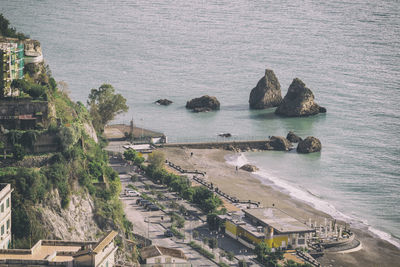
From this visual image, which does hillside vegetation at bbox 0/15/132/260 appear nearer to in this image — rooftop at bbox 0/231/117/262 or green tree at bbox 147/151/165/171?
rooftop at bbox 0/231/117/262

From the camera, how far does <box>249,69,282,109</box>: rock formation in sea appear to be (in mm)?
161500

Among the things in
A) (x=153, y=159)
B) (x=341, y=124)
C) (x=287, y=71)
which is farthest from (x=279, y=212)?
(x=287, y=71)

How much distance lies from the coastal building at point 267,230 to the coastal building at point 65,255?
34.7 meters

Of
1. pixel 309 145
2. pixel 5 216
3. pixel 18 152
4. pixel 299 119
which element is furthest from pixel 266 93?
pixel 5 216

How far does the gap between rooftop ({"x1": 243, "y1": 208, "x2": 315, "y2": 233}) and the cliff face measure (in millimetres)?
22634

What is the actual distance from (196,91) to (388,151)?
50280mm

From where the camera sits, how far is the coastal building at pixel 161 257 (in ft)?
247

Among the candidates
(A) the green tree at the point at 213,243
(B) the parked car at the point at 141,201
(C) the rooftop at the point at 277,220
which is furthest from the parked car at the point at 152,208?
(A) the green tree at the point at 213,243

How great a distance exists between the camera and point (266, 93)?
162 m

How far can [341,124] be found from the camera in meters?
151

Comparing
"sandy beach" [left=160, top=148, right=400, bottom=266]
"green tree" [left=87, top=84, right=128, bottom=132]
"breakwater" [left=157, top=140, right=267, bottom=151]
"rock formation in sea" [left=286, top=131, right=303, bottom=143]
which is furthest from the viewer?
"rock formation in sea" [left=286, top=131, right=303, bottom=143]

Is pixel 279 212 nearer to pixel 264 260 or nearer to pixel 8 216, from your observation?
pixel 264 260

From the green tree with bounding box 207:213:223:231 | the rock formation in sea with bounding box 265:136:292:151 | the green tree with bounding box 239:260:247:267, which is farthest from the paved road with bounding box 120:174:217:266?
the rock formation in sea with bounding box 265:136:292:151

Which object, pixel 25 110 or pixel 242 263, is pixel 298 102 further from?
pixel 25 110
